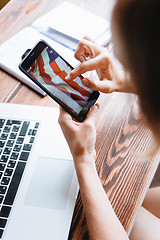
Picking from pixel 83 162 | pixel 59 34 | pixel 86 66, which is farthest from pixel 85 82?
pixel 59 34

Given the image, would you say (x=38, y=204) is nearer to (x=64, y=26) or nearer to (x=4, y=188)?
(x=4, y=188)

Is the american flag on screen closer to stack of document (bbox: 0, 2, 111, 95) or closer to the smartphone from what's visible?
the smartphone

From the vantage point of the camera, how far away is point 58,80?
632mm

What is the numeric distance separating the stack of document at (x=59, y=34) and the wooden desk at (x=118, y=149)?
0.04m

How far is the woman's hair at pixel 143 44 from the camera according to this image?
13.9 inches

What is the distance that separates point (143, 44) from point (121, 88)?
0.31 meters

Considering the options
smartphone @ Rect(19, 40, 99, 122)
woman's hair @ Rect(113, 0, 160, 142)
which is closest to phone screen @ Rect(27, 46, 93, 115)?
smartphone @ Rect(19, 40, 99, 122)

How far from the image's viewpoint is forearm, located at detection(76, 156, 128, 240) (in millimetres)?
526

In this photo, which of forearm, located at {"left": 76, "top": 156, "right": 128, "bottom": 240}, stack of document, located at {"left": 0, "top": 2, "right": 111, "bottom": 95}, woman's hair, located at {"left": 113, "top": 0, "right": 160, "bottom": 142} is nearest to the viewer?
woman's hair, located at {"left": 113, "top": 0, "right": 160, "bottom": 142}

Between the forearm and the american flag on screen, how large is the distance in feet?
0.51

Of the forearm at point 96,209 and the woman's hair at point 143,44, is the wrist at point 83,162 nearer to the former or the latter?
the forearm at point 96,209

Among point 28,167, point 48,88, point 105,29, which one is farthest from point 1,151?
point 105,29

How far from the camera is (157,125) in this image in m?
0.45

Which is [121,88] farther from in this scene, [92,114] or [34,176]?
[34,176]
